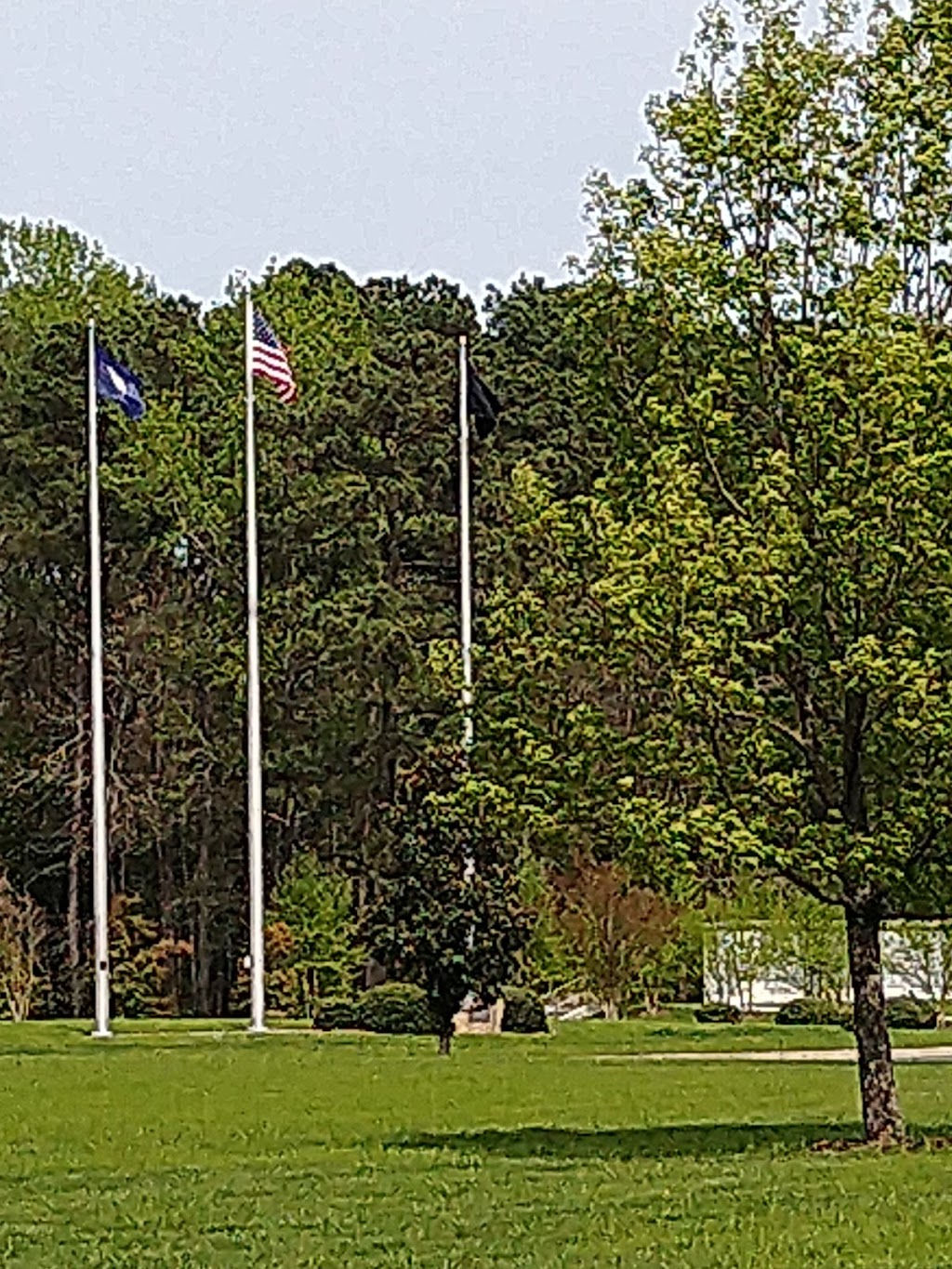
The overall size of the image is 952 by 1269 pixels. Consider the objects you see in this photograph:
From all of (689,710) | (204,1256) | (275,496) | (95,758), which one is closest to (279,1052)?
(95,758)

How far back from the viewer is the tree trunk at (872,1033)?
1880 centimetres

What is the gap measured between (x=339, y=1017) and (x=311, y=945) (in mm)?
10178

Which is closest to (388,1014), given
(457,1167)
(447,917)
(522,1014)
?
(522,1014)

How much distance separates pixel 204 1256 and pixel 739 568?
256 inches

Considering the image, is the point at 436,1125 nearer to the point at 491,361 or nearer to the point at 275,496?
the point at 275,496

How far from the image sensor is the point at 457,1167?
18.2 metres

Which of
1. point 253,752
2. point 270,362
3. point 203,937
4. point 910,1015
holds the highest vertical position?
point 270,362

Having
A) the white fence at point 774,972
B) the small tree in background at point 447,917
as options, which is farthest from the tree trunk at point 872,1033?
the white fence at point 774,972

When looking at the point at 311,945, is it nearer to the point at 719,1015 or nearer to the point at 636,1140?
the point at 719,1015

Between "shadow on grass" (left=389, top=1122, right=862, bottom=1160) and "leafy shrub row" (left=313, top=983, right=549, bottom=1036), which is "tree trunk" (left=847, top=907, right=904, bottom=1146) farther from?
"leafy shrub row" (left=313, top=983, right=549, bottom=1036)

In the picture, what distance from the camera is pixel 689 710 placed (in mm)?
18312

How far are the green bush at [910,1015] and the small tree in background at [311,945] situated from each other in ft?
36.1

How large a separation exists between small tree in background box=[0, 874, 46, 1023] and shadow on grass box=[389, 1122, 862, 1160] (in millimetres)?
29473

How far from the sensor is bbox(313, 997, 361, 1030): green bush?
4126cm
